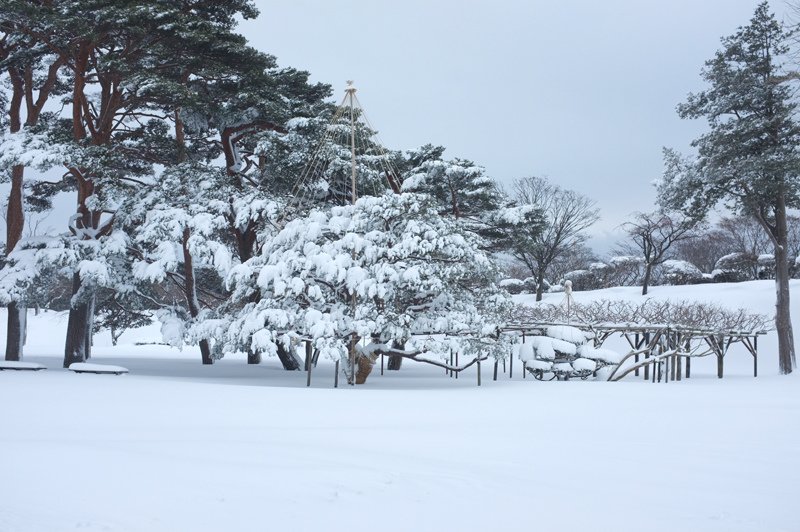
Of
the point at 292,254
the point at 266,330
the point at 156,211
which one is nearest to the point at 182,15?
the point at 156,211

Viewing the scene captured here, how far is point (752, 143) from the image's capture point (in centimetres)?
2183

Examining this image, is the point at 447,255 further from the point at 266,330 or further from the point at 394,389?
the point at 266,330

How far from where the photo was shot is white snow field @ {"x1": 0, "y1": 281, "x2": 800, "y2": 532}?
4754 millimetres

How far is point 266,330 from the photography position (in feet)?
48.8

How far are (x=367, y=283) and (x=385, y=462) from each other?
876cm

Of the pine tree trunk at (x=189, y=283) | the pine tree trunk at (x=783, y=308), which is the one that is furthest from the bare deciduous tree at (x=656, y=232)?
the pine tree trunk at (x=189, y=283)

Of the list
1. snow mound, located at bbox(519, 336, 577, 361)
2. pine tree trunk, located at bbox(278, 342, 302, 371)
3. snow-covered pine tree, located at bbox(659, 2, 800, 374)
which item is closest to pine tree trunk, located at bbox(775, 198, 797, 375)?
snow-covered pine tree, located at bbox(659, 2, 800, 374)

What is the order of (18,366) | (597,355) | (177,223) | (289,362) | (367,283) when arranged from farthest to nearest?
(289,362) < (597,355) < (177,223) < (18,366) < (367,283)

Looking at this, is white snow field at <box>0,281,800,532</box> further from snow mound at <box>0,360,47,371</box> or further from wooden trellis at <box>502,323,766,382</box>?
wooden trellis at <box>502,323,766,382</box>

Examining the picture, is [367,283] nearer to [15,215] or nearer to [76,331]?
[76,331]

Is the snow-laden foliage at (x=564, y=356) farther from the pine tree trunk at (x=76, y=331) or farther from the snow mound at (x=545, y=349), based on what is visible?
the pine tree trunk at (x=76, y=331)

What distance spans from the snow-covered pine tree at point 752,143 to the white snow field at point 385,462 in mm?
10618

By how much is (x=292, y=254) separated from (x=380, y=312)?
2.44 metres

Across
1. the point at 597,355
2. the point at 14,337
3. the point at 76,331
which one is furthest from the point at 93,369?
the point at 597,355
